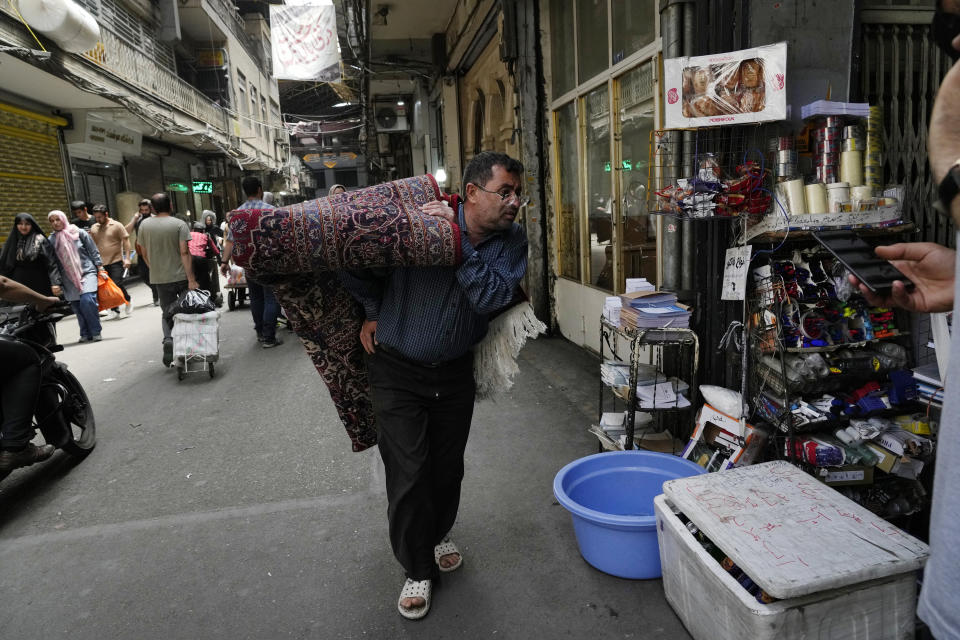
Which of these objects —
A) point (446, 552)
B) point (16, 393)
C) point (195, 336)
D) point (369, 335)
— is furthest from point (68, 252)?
point (446, 552)

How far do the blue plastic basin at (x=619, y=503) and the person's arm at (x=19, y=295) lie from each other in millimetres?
3382

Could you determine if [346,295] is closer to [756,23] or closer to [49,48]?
[756,23]

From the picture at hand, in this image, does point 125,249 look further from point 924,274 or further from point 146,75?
point 924,274

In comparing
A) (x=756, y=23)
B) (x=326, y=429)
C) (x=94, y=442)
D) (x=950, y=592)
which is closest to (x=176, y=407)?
(x=94, y=442)

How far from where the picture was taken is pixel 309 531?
315cm

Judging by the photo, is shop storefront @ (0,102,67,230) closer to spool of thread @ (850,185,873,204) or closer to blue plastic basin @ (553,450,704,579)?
blue plastic basin @ (553,450,704,579)

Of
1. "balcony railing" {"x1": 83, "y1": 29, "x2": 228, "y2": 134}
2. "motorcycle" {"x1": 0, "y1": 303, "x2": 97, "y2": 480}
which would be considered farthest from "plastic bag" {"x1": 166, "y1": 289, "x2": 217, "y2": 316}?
"balcony railing" {"x1": 83, "y1": 29, "x2": 228, "y2": 134}

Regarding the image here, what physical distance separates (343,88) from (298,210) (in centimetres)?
1805

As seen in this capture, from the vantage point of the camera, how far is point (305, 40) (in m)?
13.6

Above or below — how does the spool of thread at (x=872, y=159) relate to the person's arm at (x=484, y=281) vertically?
above

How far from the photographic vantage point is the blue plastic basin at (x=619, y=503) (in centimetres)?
253

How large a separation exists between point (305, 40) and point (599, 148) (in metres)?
10.4

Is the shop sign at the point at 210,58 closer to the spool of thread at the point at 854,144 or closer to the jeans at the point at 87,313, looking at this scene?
the jeans at the point at 87,313

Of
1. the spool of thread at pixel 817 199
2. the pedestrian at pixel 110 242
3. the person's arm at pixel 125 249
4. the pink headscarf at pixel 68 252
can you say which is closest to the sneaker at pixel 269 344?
the pink headscarf at pixel 68 252
